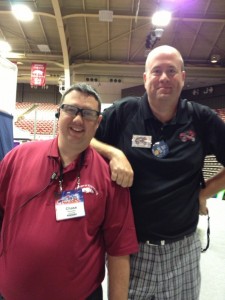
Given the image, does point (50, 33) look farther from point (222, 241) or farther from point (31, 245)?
point (31, 245)

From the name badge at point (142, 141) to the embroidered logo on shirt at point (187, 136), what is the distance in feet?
0.51

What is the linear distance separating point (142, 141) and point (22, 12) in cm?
789

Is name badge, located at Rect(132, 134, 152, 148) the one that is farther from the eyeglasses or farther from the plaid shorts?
the plaid shorts

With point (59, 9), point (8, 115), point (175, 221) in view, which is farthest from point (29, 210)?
point (59, 9)

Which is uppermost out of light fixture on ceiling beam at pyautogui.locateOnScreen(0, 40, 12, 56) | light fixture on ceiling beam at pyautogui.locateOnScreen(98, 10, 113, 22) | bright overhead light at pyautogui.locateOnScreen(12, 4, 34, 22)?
light fixture on ceiling beam at pyautogui.locateOnScreen(0, 40, 12, 56)

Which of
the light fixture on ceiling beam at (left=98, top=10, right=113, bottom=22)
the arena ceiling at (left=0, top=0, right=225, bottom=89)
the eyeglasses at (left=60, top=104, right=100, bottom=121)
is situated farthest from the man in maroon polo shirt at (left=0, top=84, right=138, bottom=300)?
the light fixture on ceiling beam at (left=98, top=10, right=113, bottom=22)

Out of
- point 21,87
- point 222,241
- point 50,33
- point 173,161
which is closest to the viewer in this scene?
point 173,161

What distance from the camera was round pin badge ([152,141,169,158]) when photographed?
49.9 inches

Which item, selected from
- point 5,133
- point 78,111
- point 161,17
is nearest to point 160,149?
point 78,111

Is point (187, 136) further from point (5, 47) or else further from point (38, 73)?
point (5, 47)

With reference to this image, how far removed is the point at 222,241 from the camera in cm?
301

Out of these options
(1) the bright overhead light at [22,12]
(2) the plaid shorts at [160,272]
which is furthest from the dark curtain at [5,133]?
(1) the bright overhead light at [22,12]

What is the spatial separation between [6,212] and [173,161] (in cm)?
74

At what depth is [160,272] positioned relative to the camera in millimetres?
1288
